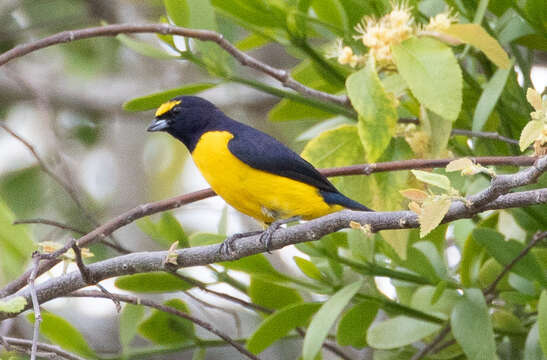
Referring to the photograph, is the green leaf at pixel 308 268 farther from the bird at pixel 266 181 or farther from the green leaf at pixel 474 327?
the green leaf at pixel 474 327

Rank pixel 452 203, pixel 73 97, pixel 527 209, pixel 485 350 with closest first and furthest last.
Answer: pixel 452 203 → pixel 485 350 → pixel 527 209 → pixel 73 97

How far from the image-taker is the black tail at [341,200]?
8.08ft

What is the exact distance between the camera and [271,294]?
8.43ft

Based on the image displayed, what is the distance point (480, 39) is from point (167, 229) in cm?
96

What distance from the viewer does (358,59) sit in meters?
2.24

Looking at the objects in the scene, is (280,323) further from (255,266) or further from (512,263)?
(512,263)

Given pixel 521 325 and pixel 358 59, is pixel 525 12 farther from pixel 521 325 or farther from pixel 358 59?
pixel 521 325

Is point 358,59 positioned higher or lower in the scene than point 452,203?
higher

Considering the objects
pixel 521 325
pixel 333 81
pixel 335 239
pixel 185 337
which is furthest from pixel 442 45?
pixel 185 337

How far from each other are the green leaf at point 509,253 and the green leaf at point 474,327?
0.11 m

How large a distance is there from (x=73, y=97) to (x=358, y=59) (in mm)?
2864

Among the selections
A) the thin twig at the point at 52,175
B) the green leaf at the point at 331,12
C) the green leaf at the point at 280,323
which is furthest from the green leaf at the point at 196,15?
the green leaf at the point at 280,323

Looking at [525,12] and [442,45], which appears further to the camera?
[525,12]

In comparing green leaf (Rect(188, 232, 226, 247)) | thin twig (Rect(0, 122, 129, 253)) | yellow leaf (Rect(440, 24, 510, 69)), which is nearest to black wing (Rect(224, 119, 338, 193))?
green leaf (Rect(188, 232, 226, 247))
